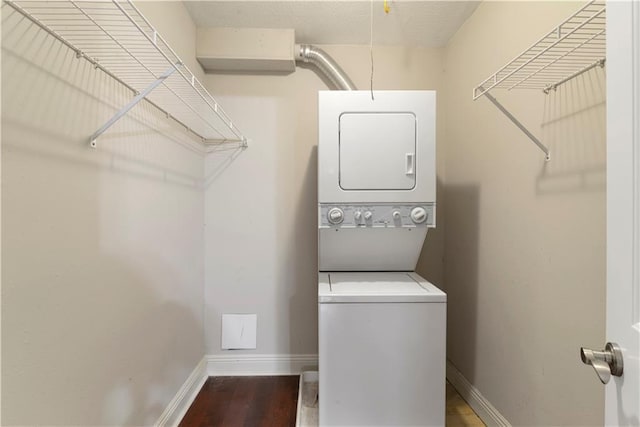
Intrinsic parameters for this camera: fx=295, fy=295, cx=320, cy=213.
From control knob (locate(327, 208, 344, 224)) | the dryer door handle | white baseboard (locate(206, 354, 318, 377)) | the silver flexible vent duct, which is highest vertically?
the silver flexible vent duct

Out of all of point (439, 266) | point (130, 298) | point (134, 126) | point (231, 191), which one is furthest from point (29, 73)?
point (439, 266)

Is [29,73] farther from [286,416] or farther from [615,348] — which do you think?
[286,416]

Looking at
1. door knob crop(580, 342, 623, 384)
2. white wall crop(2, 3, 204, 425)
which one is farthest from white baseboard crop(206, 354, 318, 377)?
door knob crop(580, 342, 623, 384)

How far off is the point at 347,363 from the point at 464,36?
2.38 metres

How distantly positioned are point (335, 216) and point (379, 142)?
1.69 feet

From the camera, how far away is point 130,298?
4.74 ft

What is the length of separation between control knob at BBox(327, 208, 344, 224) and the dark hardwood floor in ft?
4.50

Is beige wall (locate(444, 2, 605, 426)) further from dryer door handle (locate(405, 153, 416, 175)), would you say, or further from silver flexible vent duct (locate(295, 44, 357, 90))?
silver flexible vent duct (locate(295, 44, 357, 90))

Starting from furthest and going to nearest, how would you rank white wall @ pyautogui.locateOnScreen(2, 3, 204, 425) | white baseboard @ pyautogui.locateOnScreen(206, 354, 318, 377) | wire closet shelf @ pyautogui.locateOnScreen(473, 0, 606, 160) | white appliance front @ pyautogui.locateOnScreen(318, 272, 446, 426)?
1. white baseboard @ pyautogui.locateOnScreen(206, 354, 318, 377)
2. white appliance front @ pyautogui.locateOnScreen(318, 272, 446, 426)
3. wire closet shelf @ pyautogui.locateOnScreen(473, 0, 606, 160)
4. white wall @ pyautogui.locateOnScreen(2, 3, 204, 425)

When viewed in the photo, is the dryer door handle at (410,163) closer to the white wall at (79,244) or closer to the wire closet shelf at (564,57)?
the wire closet shelf at (564,57)

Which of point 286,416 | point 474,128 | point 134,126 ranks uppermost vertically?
point 474,128

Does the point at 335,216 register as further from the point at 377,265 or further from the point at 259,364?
the point at 259,364

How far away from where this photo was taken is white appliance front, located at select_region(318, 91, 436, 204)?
1768 mm

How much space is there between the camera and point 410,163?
5.84 ft
